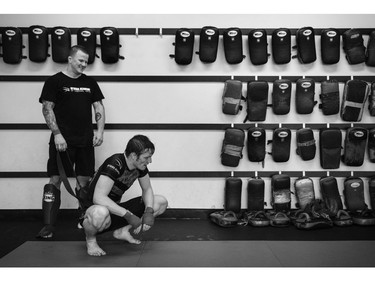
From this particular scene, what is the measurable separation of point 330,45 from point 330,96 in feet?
1.84

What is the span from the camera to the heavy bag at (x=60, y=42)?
3879 millimetres

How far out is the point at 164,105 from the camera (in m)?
4.05

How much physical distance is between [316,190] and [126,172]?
7.85 feet

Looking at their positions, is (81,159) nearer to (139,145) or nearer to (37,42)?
(139,145)

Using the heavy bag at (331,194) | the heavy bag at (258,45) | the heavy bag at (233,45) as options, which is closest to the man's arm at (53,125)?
the heavy bag at (233,45)

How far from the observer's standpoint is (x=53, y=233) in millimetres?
3373

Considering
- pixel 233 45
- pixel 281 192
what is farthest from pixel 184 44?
pixel 281 192

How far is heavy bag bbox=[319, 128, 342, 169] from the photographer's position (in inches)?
156

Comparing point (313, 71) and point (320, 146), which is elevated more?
point (313, 71)

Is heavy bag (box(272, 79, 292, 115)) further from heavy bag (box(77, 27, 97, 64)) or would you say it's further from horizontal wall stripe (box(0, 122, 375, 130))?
heavy bag (box(77, 27, 97, 64))

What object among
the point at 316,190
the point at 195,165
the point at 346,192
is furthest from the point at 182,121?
the point at 346,192

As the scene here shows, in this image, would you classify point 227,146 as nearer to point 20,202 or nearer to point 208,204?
point 208,204

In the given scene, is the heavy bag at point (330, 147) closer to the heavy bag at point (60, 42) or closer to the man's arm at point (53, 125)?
the man's arm at point (53, 125)

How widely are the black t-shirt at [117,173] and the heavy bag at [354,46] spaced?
2.73m
